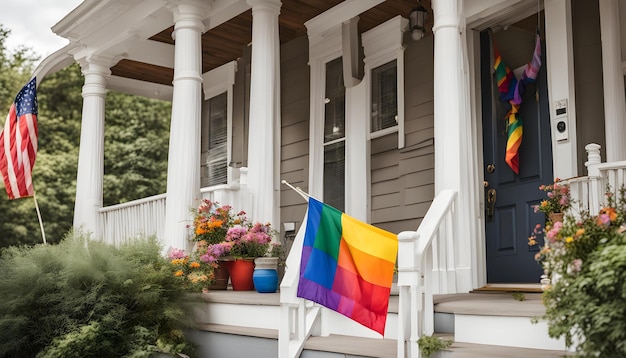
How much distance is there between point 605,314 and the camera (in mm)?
2973

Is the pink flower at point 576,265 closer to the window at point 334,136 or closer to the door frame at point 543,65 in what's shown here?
the door frame at point 543,65

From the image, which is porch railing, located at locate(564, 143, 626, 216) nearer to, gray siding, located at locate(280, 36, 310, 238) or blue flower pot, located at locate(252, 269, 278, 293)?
blue flower pot, located at locate(252, 269, 278, 293)

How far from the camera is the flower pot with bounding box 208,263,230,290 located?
7.19m

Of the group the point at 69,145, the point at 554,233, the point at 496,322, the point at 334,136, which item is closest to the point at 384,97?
the point at 334,136

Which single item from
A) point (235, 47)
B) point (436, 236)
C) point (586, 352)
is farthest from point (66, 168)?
point (586, 352)

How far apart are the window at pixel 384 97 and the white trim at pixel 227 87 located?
101 inches

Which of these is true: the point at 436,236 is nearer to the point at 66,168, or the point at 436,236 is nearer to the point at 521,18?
the point at 521,18

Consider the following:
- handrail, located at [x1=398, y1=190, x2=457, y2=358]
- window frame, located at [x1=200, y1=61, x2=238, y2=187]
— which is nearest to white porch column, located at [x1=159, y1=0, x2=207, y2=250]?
window frame, located at [x1=200, y1=61, x2=238, y2=187]

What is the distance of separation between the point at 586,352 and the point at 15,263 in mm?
4609

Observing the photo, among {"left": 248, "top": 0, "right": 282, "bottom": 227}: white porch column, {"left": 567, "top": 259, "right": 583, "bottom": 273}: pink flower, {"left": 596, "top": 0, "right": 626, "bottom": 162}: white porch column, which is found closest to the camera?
{"left": 567, "top": 259, "right": 583, "bottom": 273}: pink flower

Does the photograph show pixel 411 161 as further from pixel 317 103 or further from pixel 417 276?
pixel 417 276

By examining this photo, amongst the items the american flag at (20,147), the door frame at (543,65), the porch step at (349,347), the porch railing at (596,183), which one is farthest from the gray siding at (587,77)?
the american flag at (20,147)

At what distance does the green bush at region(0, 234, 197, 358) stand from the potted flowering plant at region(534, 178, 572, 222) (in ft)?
9.72

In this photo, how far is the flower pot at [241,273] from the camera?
7094 mm
